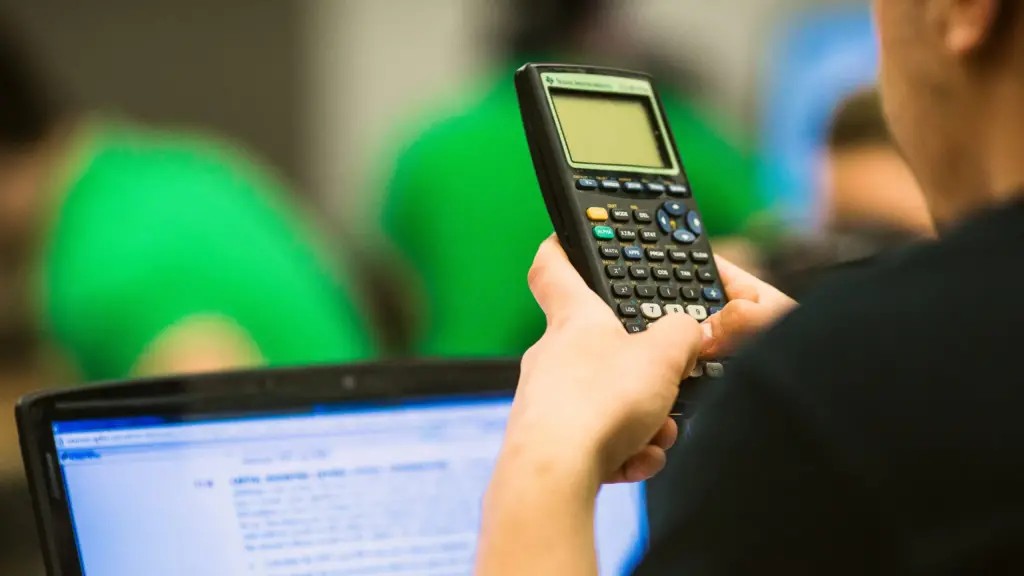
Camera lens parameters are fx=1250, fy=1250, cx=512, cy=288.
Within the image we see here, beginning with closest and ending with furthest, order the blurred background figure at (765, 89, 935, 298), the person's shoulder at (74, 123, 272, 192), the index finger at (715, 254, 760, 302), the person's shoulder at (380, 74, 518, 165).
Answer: the index finger at (715, 254, 760, 302)
the blurred background figure at (765, 89, 935, 298)
the person's shoulder at (74, 123, 272, 192)
the person's shoulder at (380, 74, 518, 165)

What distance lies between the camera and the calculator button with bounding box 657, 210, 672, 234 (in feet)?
1.95

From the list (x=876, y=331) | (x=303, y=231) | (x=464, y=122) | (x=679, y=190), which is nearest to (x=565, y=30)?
(x=464, y=122)

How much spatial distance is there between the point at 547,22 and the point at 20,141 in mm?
581

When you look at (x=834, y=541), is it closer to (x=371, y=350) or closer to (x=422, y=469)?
(x=422, y=469)

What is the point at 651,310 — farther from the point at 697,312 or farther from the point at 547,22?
the point at 547,22

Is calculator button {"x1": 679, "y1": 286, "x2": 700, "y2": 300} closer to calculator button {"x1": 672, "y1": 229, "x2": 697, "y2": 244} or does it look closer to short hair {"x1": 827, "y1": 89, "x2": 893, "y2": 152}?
calculator button {"x1": 672, "y1": 229, "x2": 697, "y2": 244}

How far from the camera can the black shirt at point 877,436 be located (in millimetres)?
361

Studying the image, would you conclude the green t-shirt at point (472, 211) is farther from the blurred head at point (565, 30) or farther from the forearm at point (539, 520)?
the forearm at point (539, 520)

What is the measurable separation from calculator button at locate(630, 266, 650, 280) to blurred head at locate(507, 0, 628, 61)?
0.82 meters

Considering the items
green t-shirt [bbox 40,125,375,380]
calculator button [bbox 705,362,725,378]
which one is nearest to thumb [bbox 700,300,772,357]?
calculator button [bbox 705,362,725,378]

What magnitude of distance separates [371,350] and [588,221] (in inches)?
32.8

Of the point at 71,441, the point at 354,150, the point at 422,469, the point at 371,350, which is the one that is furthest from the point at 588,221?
the point at 354,150

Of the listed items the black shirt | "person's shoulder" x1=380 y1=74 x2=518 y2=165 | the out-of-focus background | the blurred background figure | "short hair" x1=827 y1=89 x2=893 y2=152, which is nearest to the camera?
the black shirt

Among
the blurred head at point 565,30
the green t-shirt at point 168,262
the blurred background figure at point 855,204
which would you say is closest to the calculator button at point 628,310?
the blurred background figure at point 855,204
